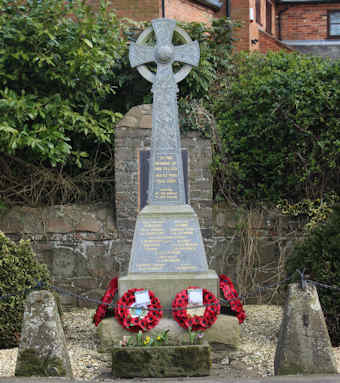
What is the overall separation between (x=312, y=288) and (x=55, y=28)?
5627 millimetres

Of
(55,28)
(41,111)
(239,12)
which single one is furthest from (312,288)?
(239,12)

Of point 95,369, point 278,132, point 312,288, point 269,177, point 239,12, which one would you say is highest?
point 239,12

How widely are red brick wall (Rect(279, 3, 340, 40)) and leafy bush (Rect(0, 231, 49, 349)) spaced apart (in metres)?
16.7

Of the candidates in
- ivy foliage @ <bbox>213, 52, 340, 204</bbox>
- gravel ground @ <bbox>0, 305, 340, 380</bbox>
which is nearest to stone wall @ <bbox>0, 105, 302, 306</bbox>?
ivy foliage @ <bbox>213, 52, 340, 204</bbox>

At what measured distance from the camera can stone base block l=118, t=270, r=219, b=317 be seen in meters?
6.59

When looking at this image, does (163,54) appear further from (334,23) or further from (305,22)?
(334,23)

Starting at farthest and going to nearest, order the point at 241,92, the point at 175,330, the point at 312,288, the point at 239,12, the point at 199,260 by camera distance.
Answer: the point at 239,12
the point at 241,92
the point at 199,260
the point at 175,330
the point at 312,288

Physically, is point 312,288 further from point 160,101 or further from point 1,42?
point 1,42

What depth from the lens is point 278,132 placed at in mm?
9000

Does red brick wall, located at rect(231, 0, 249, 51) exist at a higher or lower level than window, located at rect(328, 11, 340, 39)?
lower

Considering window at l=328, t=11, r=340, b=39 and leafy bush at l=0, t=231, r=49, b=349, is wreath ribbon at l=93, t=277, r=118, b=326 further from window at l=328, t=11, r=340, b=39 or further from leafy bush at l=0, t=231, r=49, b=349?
window at l=328, t=11, r=340, b=39

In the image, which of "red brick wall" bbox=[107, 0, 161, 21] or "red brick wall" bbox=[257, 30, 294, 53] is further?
"red brick wall" bbox=[257, 30, 294, 53]

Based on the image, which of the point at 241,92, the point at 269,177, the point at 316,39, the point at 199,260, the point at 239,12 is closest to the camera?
the point at 199,260

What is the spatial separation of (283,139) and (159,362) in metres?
4.90
